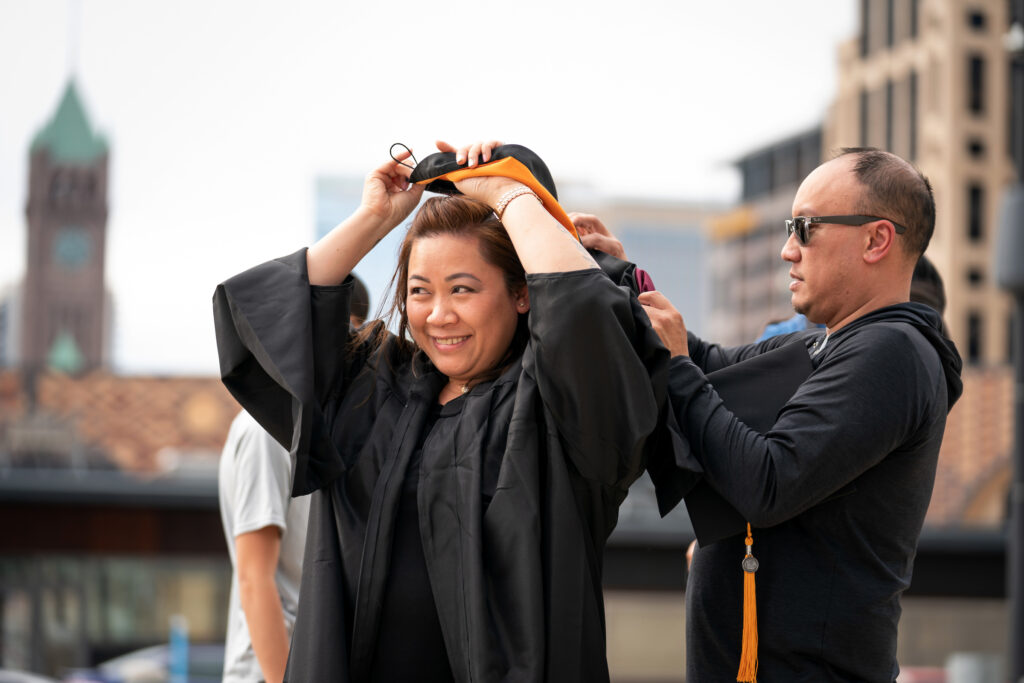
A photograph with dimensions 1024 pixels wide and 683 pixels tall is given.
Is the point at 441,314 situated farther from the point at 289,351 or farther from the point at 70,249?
the point at 70,249

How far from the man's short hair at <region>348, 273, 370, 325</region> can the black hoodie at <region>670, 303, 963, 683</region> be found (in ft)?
3.96

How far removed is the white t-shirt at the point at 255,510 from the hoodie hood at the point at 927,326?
1397 millimetres

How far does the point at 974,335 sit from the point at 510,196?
56705mm

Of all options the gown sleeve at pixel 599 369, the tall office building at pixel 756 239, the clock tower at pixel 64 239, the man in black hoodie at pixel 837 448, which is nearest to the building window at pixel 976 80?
the tall office building at pixel 756 239

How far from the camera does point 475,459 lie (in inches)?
82.2

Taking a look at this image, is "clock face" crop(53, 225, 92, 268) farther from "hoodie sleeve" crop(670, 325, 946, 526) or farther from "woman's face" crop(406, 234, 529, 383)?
"hoodie sleeve" crop(670, 325, 946, 526)

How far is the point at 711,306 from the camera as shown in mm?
96188

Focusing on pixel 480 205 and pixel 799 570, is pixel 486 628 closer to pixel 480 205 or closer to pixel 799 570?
pixel 799 570

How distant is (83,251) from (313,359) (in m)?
101

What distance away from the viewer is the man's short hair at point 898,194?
2.11m

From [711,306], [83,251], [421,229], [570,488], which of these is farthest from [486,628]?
[83,251]

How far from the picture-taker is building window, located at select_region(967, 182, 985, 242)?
180 feet

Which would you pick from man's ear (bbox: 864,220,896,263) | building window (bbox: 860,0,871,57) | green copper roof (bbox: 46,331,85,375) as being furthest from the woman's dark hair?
green copper roof (bbox: 46,331,85,375)

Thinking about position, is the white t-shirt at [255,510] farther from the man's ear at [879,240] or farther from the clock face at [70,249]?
the clock face at [70,249]
